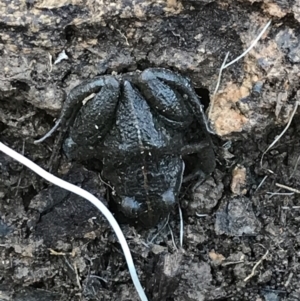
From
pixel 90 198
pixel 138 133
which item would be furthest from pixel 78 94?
pixel 90 198

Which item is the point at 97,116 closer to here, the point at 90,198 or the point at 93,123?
the point at 93,123

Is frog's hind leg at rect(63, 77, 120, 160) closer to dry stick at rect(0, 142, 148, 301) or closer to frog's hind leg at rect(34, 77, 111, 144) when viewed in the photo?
frog's hind leg at rect(34, 77, 111, 144)

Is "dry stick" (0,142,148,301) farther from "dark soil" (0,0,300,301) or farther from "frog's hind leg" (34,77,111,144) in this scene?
"frog's hind leg" (34,77,111,144)

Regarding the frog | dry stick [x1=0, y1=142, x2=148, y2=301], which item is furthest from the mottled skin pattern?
dry stick [x1=0, y1=142, x2=148, y2=301]

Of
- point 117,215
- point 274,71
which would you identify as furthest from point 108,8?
point 117,215

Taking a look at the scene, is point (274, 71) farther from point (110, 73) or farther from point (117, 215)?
point (117, 215)

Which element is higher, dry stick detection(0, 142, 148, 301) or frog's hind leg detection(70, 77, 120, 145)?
frog's hind leg detection(70, 77, 120, 145)

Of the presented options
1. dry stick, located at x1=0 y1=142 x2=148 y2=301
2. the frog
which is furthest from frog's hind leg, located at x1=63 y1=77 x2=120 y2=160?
dry stick, located at x1=0 y1=142 x2=148 y2=301
